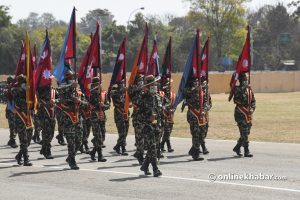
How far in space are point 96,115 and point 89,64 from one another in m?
1.16

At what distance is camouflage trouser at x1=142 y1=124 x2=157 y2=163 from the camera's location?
12.7 metres

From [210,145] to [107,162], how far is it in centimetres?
447

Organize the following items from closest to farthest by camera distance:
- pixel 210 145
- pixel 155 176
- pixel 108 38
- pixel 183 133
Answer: pixel 155 176 → pixel 210 145 → pixel 183 133 → pixel 108 38

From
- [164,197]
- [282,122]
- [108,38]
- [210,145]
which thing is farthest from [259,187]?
[108,38]

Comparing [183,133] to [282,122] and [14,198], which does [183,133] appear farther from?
[14,198]

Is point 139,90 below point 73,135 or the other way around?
the other way around

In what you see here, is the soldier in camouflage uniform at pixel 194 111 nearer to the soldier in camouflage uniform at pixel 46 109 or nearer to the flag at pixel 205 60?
the flag at pixel 205 60

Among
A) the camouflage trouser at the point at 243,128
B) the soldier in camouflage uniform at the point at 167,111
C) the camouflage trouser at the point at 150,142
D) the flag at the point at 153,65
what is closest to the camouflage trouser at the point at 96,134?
the flag at the point at 153,65

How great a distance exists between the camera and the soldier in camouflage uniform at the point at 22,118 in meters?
14.5

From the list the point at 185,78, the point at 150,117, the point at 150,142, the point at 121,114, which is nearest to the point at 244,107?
the point at 185,78

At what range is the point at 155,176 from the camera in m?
12.7

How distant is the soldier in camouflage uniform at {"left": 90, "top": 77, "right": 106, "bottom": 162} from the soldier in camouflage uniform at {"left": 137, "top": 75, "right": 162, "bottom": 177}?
2490 mm

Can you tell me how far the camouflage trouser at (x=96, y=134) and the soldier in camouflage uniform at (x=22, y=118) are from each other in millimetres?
1461

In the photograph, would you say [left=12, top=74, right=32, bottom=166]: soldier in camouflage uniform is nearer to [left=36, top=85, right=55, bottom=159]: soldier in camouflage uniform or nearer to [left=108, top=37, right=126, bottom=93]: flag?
[left=36, top=85, right=55, bottom=159]: soldier in camouflage uniform
